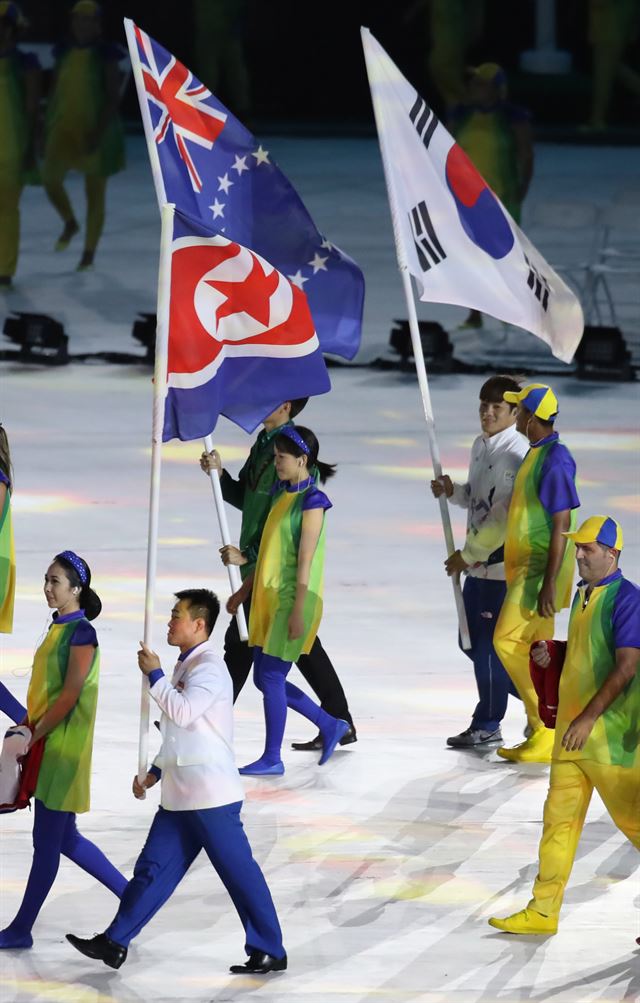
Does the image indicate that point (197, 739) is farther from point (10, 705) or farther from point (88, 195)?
point (88, 195)

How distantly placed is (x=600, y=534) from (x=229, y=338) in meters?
1.99

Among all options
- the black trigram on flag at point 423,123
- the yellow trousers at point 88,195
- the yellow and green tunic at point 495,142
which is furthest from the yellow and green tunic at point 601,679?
the yellow trousers at point 88,195

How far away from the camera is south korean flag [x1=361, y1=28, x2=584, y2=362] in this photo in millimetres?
11125

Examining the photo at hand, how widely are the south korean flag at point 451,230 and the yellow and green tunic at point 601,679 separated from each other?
3.08 m

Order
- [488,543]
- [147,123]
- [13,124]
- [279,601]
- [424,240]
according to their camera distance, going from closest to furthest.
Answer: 1. [147,123]
2. [279,601]
3. [488,543]
4. [424,240]
5. [13,124]

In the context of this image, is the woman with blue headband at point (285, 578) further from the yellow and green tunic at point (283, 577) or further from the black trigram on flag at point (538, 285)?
the black trigram on flag at point (538, 285)

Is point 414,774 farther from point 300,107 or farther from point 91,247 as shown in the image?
point 300,107

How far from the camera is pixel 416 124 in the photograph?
11.3 meters

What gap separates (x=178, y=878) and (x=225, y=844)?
23 centimetres

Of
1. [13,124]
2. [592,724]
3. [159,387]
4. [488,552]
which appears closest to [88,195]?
[13,124]

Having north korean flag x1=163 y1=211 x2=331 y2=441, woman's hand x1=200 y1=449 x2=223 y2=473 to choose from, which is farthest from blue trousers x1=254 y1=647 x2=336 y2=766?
north korean flag x1=163 y1=211 x2=331 y2=441

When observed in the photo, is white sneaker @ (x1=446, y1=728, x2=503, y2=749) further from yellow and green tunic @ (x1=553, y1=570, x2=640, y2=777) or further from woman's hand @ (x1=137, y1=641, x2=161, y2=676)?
woman's hand @ (x1=137, y1=641, x2=161, y2=676)

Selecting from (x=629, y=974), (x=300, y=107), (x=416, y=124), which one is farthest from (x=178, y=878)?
(x=300, y=107)

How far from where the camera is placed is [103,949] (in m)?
7.89
